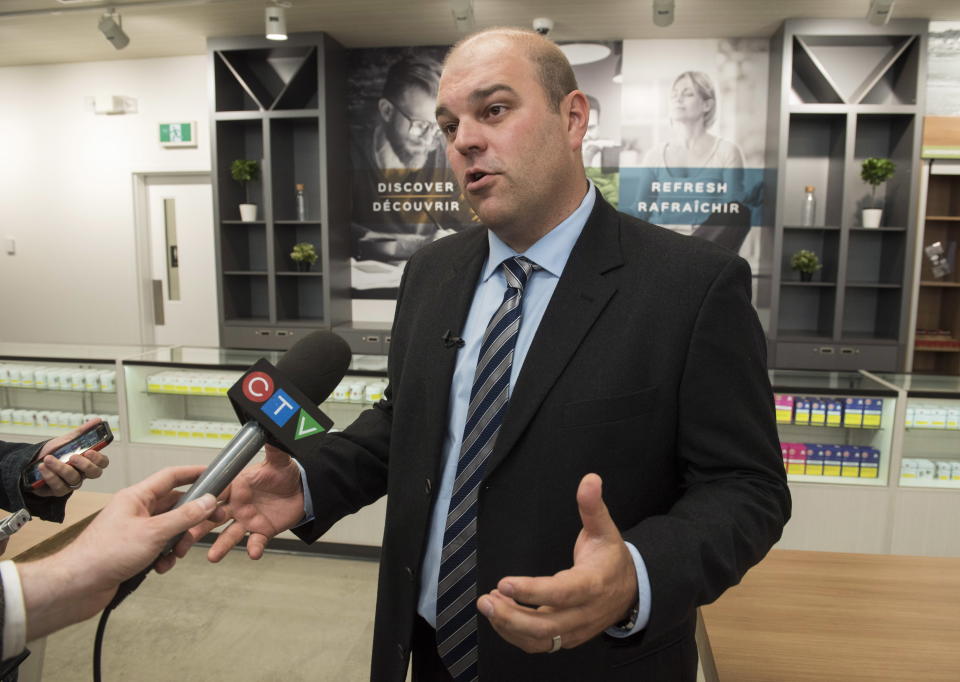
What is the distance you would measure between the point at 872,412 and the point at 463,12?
3.33m

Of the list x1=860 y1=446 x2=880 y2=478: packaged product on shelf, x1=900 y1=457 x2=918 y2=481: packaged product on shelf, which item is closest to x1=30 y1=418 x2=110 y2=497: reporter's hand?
x1=860 y1=446 x2=880 y2=478: packaged product on shelf

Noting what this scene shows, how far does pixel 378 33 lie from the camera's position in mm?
5180

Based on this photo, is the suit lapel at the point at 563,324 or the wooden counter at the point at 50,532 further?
the wooden counter at the point at 50,532

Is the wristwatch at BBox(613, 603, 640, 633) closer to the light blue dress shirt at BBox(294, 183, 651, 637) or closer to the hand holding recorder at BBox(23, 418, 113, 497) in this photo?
the light blue dress shirt at BBox(294, 183, 651, 637)

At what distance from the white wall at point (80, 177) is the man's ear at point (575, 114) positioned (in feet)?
17.5

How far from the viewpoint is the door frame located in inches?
233

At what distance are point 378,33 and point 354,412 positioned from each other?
333cm

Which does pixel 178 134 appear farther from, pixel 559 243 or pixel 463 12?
pixel 559 243

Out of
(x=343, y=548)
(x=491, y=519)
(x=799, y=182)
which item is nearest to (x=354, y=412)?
(x=343, y=548)

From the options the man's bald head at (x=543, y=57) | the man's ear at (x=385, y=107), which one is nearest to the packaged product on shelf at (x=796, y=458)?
the man's bald head at (x=543, y=57)

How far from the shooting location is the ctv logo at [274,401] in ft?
2.80

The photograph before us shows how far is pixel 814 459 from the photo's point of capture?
114 inches

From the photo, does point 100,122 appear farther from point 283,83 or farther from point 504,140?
point 504,140

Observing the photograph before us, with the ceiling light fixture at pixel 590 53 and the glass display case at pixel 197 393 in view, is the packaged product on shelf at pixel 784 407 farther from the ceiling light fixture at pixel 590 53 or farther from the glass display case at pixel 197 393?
the ceiling light fixture at pixel 590 53
